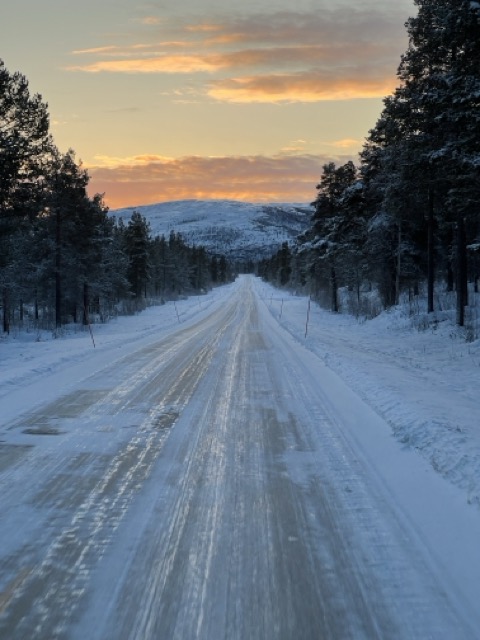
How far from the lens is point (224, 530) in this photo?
13.8 ft

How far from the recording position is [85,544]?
3918 mm

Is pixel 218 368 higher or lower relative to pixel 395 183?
lower

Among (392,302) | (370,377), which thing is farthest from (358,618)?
(392,302)

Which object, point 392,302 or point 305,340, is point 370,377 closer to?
point 305,340

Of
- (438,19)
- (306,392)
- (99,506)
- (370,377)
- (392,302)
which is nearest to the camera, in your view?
(99,506)

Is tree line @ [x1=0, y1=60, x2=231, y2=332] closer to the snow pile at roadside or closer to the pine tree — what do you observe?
the pine tree

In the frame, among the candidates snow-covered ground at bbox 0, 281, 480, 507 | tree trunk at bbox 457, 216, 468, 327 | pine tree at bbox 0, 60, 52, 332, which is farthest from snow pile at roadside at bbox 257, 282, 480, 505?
pine tree at bbox 0, 60, 52, 332

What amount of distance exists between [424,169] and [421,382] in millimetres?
10408

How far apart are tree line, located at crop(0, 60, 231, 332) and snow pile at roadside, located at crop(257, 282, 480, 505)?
1185 centimetres

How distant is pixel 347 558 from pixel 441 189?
60.8ft

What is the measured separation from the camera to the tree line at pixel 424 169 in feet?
49.2

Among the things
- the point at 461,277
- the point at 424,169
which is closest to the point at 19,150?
the point at 424,169

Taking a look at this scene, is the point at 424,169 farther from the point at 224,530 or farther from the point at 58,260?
the point at 58,260

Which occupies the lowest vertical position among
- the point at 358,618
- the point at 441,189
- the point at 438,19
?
the point at 358,618
